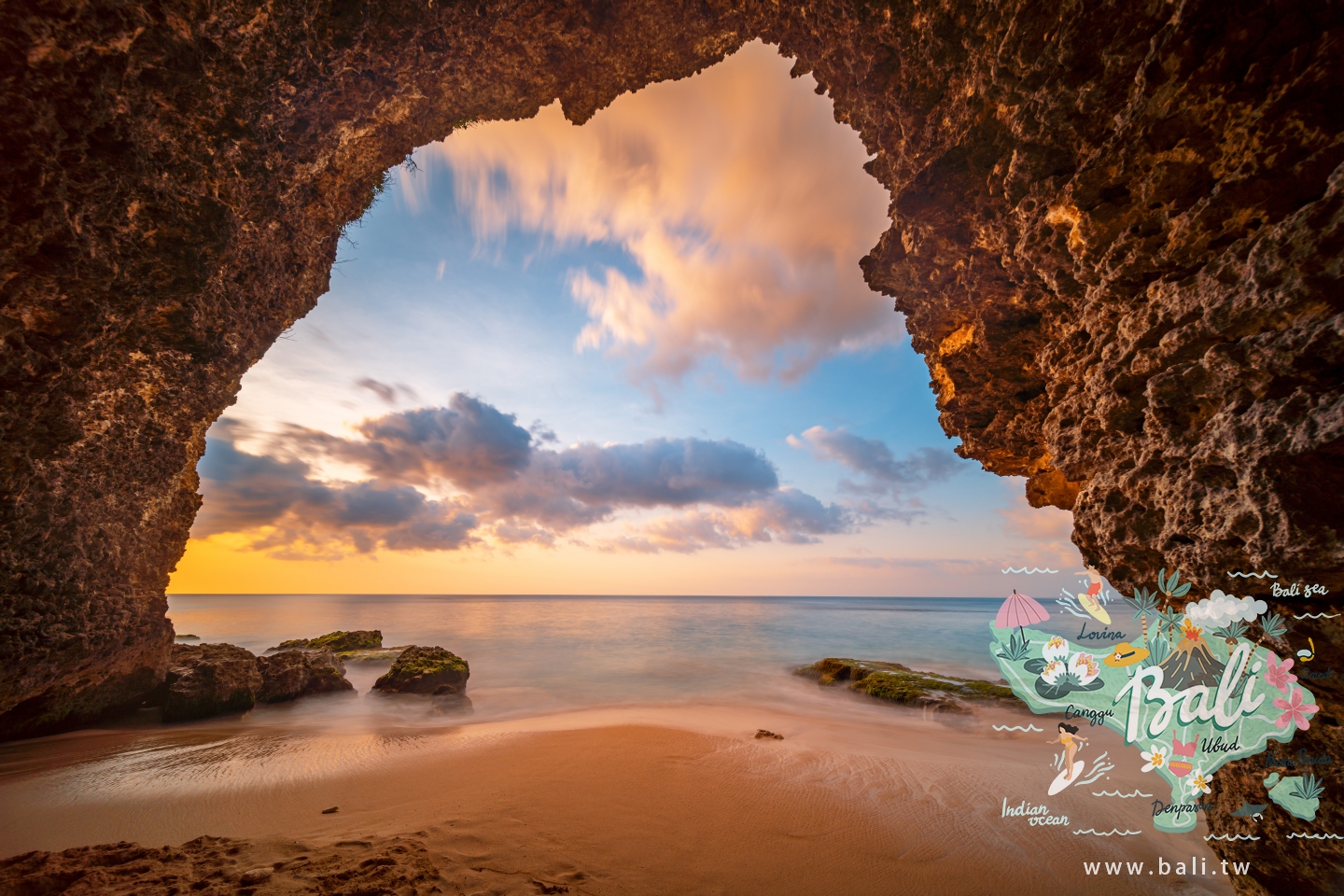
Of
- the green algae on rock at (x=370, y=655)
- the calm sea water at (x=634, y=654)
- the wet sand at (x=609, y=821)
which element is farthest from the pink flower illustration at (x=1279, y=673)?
the green algae on rock at (x=370, y=655)

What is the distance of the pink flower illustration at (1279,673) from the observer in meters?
2.72

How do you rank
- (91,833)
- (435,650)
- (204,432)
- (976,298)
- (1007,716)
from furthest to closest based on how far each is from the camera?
(435,650) < (1007,716) < (204,432) < (976,298) < (91,833)

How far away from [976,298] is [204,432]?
11962mm

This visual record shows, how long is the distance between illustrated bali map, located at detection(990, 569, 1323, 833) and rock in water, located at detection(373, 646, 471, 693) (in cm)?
1199

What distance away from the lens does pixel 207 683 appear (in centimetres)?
806

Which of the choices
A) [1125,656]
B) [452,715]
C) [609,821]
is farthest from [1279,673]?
[452,715]

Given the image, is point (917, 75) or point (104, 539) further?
point (104, 539)

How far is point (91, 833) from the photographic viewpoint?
4223mm

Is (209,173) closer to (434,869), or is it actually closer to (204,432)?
(204,432)

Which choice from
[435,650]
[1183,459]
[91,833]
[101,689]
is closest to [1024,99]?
[1183,459]

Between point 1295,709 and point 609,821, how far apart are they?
532 centimetres

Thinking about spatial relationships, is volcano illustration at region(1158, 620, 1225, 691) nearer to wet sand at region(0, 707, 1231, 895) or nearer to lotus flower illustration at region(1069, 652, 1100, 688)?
lotus flower illustration at region(1069, 652, 1100, 688)

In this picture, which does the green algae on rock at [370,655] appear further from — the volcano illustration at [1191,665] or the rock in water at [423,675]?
the volcano illustration at [1191,665]

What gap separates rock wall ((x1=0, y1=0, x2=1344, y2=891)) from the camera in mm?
2629
